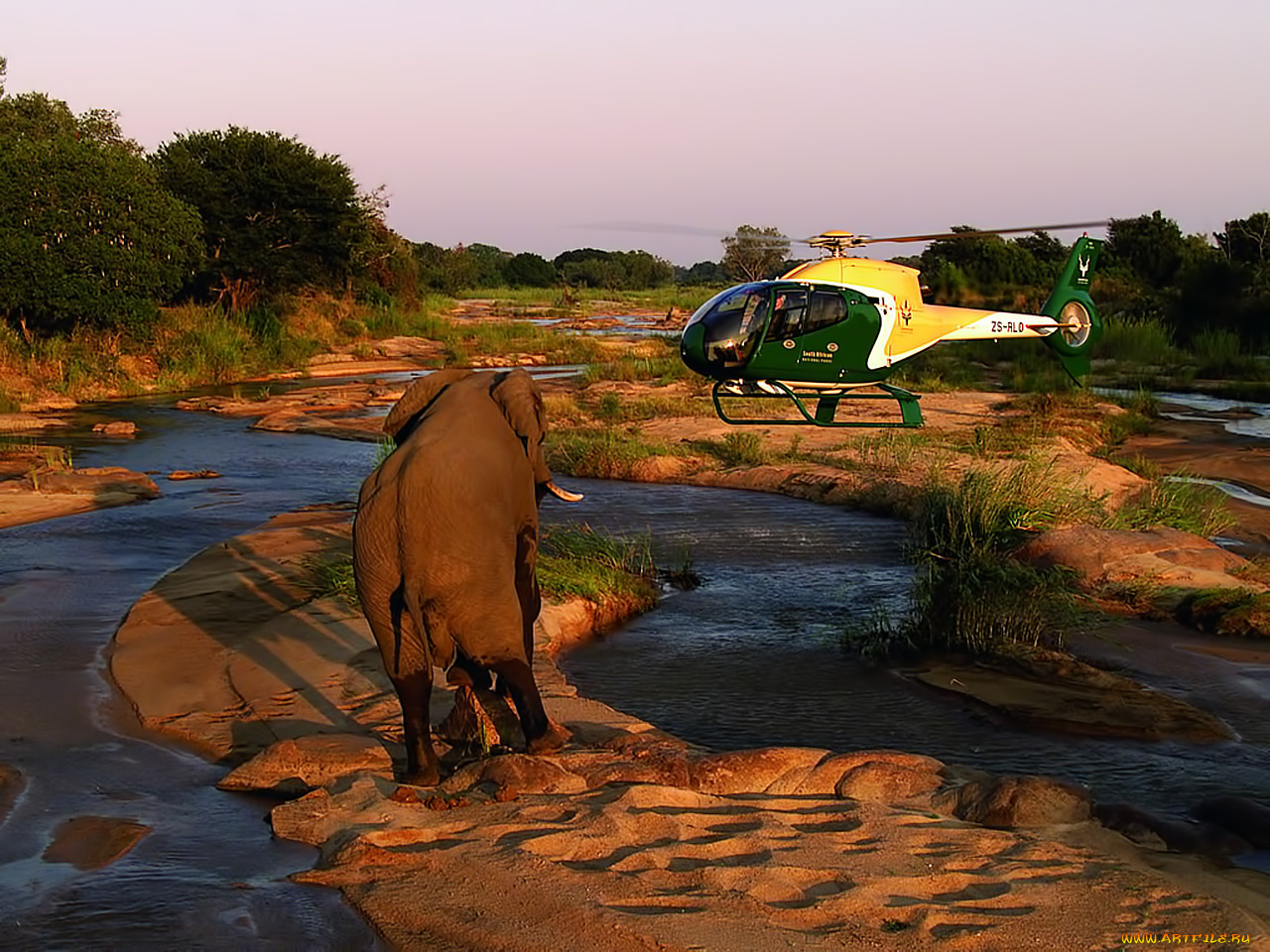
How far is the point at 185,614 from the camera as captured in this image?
31.8ft

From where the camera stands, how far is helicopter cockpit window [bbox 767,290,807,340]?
13766mm

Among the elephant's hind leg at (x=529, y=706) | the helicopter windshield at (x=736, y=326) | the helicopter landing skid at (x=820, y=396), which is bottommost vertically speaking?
the elephant's hind leg at (x=529, y=706)

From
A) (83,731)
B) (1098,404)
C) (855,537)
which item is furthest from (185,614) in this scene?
(1098,404)

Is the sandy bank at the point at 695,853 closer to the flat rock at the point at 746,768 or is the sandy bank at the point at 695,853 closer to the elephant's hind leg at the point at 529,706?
the flat rock at the point at 746,768

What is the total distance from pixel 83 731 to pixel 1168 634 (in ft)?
25.9

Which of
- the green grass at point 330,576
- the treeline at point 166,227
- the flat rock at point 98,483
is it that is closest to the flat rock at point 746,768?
the green grass at point 330,576

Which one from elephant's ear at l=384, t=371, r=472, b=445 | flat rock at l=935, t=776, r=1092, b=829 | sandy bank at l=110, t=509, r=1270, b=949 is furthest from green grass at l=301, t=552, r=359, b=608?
flat rock at l=935, t=776, r=1092, b=829

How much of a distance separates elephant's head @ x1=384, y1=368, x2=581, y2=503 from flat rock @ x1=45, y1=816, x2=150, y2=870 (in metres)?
2.19

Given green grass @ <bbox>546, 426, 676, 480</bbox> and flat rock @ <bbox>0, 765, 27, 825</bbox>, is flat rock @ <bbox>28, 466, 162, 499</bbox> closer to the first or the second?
green grass @ <bbox>546, 426, 676, 480</bbox>

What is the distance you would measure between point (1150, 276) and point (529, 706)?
5239cm

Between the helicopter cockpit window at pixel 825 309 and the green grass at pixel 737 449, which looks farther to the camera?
the green grass at pixel 737 449

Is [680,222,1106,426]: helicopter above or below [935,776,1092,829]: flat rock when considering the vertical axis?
above

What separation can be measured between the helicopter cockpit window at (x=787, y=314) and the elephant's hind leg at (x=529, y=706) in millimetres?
8046

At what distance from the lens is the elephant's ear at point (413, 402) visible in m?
6.38
